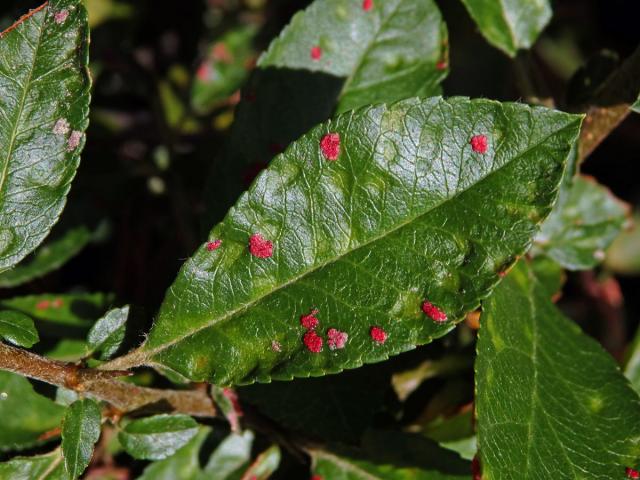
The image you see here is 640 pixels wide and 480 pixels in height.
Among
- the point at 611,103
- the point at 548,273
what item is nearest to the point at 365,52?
the point at 611,103

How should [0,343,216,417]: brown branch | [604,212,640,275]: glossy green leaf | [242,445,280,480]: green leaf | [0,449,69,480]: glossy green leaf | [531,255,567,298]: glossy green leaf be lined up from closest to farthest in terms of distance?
[0,343,216,417]: brown branch → [0,449,69,480]: glossy green leaf → [242,445,280,480]: green leaf → [531,255,567,298]: glossy green leaf → [604,212,640,275]: glossy green leaf

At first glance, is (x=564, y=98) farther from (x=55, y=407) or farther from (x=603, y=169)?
(x=55, y=407)

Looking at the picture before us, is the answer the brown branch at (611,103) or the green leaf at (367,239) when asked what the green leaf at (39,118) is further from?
the brown branch at (611,103)

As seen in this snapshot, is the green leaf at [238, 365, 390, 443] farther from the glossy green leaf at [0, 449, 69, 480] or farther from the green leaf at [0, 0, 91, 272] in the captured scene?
the green leaf at [0, 0, 91, 272]

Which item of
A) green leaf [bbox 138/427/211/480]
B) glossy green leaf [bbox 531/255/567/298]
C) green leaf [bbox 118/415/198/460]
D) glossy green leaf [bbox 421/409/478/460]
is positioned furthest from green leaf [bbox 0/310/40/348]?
glossy green leaf [bbox 531/255/567/298]

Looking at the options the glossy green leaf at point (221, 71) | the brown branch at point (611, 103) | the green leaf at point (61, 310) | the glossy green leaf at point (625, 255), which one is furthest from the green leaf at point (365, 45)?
the glossy green leaf at point (625, 255)

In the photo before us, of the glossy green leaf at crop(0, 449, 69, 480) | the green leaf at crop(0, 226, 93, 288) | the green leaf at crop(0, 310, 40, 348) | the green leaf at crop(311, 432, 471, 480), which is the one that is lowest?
the green leaf at crop(311, 432, 471, 480)

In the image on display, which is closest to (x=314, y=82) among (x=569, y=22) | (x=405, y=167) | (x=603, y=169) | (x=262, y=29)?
(x=405, y=167)
